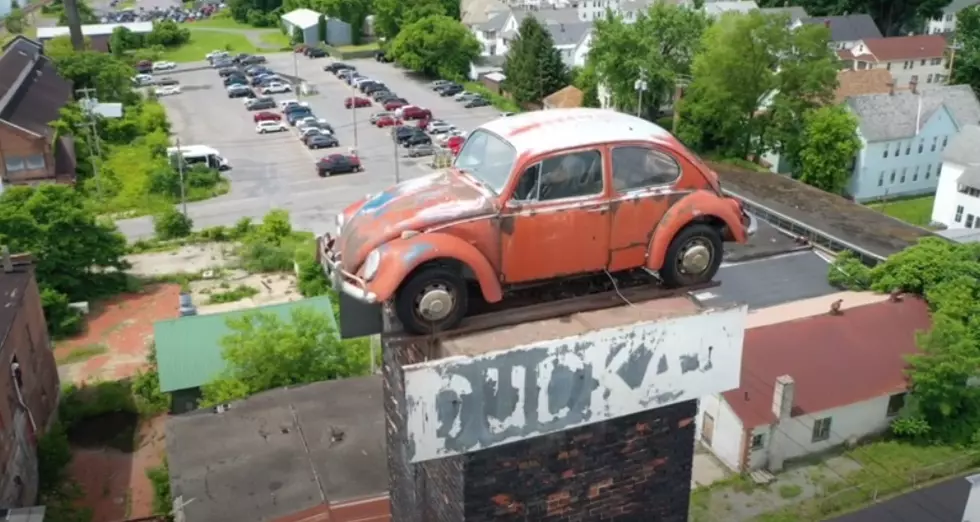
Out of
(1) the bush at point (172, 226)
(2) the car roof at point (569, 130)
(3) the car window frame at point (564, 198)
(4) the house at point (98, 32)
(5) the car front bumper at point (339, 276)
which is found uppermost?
(2) the car roof at point (569, 130)

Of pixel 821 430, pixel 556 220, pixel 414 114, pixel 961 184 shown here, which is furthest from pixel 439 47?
pixel 556 220

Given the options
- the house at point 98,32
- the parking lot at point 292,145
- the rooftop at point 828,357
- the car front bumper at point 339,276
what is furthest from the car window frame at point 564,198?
the house at point 98,32

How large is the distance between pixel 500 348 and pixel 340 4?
243ft

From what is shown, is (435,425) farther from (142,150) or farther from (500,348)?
(142,150)

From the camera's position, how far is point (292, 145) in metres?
48.2

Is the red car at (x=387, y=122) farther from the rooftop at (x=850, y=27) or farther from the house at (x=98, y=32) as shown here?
the house at (x=98, y=32)

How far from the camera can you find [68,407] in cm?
2361

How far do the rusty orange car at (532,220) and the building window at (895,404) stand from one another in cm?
1711

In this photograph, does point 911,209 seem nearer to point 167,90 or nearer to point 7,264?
point 7,264

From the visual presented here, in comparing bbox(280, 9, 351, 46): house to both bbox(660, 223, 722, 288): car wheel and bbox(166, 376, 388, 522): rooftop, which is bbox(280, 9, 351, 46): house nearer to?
bbox(166, 376, 388, 522): rooftop

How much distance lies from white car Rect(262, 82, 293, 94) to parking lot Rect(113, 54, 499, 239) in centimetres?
72

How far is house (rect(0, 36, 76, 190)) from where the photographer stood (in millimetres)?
40219

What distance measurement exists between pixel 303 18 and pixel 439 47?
65.9ft

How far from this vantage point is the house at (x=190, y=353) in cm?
2094
